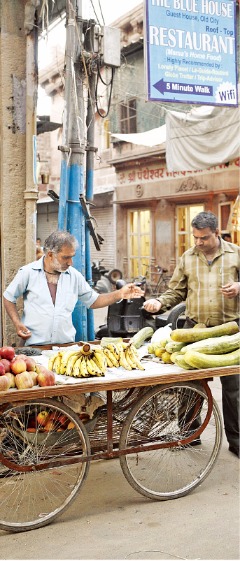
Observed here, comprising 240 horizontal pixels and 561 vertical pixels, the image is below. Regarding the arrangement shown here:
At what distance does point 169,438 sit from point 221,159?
729 centimetres

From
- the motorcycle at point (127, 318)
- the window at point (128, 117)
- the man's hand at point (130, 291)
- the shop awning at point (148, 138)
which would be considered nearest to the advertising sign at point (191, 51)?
the man's hand at point (130, 291)

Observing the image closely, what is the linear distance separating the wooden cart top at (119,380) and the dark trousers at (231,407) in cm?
76

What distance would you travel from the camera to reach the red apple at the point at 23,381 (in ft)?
10.7

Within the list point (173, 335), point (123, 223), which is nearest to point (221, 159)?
point (173, 335)

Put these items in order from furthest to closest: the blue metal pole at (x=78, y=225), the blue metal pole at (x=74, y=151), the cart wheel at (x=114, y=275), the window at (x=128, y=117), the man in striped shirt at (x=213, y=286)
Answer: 1. the window at (x=128, y=117)
2. the cart wheel at (x=114, y=275)
3. the blue metal pole at (x=78, y=225)
4. the blue metal pole at (x=74, y=151)
5. the man in striped shirt at (x=213, y=286)

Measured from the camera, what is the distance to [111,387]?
3.40m

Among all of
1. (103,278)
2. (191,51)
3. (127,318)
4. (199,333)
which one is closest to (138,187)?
(103,278)

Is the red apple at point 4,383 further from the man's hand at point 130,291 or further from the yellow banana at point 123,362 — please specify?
the man's hand at point 130,291

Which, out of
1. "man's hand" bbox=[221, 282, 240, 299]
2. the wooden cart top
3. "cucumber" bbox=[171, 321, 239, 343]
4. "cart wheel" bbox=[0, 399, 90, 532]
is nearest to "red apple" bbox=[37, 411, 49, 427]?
"cart wheel" bbox=[0, 399, 90, 532]

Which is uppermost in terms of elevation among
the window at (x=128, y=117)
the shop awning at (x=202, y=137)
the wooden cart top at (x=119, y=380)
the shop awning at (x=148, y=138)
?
the window at (x=128, y=117)

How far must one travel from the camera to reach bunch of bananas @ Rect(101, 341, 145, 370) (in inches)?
148

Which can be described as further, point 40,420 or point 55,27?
point 55,27

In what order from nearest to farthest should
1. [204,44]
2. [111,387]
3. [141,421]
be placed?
[111,387]
[141,421]
[204,44]

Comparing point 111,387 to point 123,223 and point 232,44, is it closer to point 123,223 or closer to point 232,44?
point 232,44
